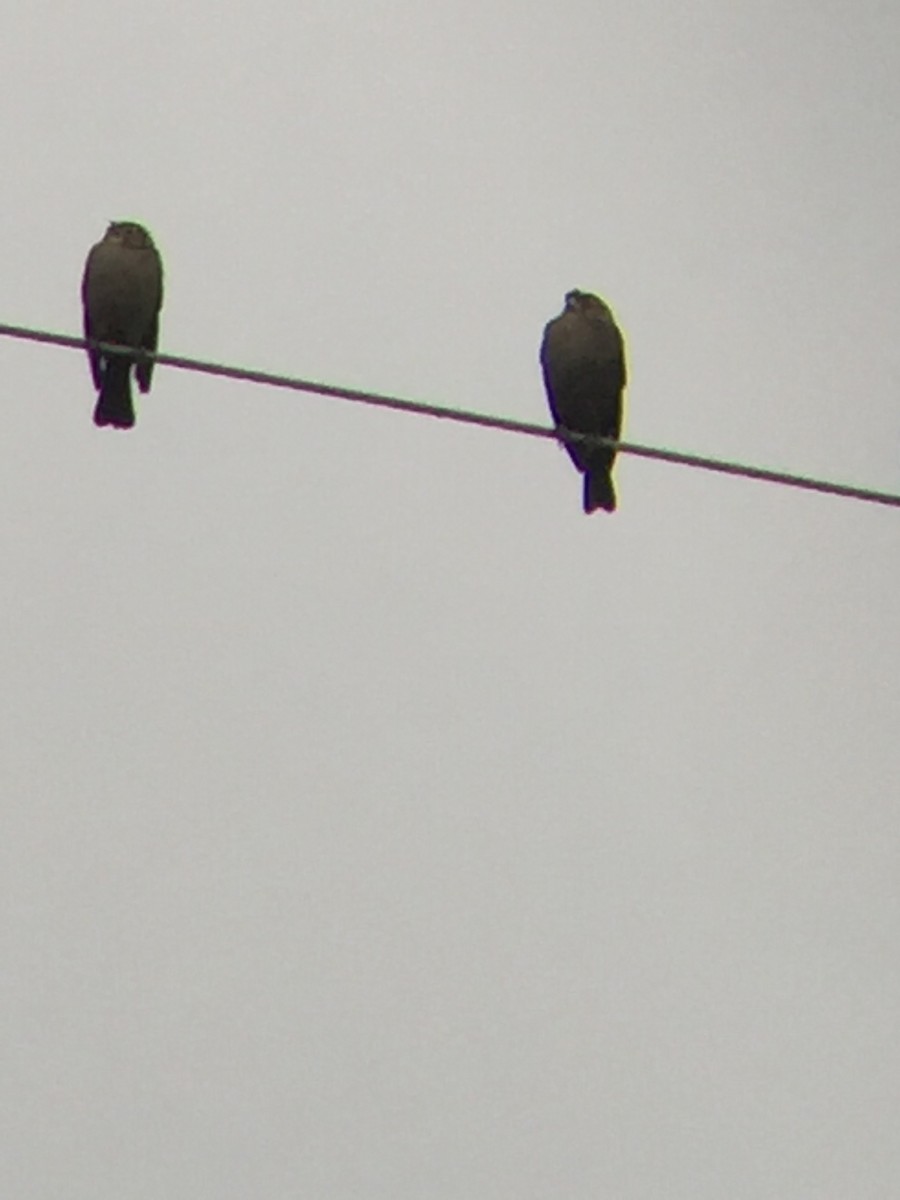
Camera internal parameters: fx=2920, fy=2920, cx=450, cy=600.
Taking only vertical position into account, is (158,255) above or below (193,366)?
above

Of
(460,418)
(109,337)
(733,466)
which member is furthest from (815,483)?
(109,337)

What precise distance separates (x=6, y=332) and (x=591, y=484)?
204 cm

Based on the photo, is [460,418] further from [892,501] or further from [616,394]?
[616,394]

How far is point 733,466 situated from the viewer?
17.1 ft

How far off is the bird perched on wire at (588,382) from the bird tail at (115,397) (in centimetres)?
96

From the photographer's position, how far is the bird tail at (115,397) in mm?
6652

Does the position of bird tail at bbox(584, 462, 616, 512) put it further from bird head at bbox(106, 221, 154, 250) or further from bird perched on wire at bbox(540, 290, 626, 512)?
bird head at bbox(106, 221, 154, 250)

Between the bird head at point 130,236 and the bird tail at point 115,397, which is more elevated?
the bird head at point 130,236

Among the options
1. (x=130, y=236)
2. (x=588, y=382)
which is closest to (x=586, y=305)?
(x=588, y=382)

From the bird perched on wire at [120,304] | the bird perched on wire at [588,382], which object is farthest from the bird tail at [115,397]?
the bird perched on wire at [588,382]

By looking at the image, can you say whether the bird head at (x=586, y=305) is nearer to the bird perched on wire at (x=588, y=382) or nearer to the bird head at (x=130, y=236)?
the bird perched on wire at (x=588, y=382)

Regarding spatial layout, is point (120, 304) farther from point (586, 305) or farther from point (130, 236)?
point (586, 305)

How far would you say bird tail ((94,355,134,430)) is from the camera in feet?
21.8

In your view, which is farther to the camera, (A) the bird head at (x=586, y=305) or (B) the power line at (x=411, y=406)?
(A) the bird head at (x=586, y=305)
